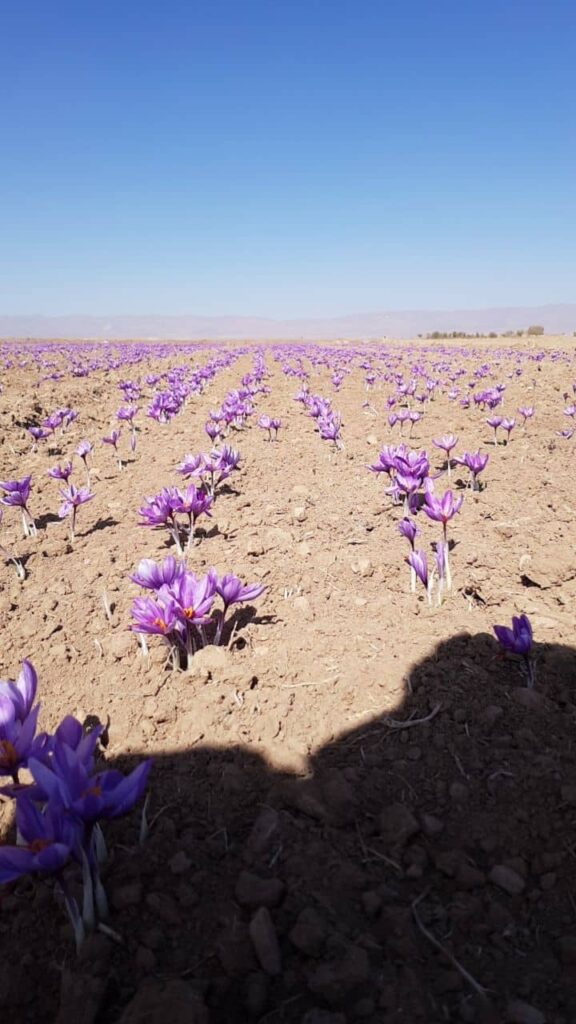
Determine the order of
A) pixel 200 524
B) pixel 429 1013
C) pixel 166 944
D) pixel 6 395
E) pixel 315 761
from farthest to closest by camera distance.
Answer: pixel 6 395 → pixel 200 524 → pixel 315 761 → pixel 166 944 → pixel 429 1013

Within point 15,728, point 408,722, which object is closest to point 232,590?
point 408,722

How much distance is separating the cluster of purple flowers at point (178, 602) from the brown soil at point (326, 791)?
0.18 metres

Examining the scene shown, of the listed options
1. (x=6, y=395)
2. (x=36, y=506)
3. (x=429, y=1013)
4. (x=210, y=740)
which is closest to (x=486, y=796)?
(x=429, y=1013)

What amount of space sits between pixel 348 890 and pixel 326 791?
1.05 feet

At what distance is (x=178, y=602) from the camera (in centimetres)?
232

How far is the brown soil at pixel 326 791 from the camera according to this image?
4.01 feet

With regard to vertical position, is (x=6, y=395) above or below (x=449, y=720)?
above

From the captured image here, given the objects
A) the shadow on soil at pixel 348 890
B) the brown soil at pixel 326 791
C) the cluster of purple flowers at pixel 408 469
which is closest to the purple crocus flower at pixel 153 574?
the brown soil at pixel 326 791

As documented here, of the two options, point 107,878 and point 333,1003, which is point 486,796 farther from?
point 107,878

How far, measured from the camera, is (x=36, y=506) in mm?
5547

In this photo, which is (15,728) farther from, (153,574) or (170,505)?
(170,505)

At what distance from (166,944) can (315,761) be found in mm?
740

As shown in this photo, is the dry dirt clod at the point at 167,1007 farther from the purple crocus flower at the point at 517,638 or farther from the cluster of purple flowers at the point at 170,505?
the cluster of purple flowers at the point at 170,505

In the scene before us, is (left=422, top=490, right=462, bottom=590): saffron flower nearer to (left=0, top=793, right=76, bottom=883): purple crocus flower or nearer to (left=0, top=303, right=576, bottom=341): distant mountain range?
(left=0, top=793, right=76, bottom=883): purple crocus flower
